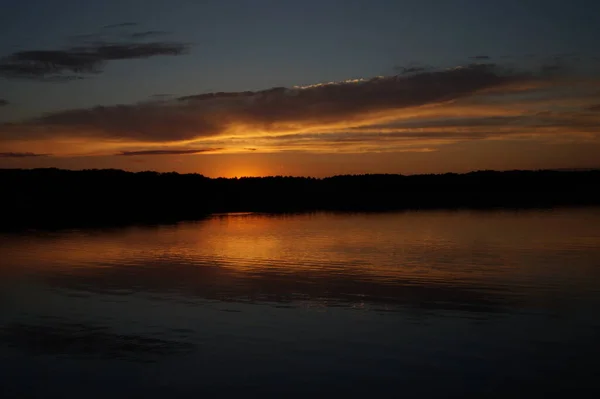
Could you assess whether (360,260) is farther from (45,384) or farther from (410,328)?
(45,384)

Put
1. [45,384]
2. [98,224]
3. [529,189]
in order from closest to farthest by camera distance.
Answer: [45,384], [98,224], [529,189]

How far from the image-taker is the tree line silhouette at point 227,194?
59.1 metres

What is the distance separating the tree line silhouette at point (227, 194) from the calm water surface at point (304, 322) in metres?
25.6

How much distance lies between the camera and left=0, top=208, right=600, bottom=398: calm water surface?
405 inches

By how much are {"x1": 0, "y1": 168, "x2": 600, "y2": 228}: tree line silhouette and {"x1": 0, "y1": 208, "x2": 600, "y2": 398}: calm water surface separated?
25.6 meters

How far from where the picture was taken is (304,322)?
14.0 meters

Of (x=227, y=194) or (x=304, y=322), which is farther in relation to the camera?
(x=227, y=194)

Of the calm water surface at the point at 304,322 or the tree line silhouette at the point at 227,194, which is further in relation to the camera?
the tree line silhouette at the point at 227,194

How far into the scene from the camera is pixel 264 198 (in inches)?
3497

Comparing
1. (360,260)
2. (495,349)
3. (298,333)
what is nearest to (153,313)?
(298,333)

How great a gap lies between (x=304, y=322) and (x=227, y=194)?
244 feet

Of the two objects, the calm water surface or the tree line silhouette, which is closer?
the calm water surface

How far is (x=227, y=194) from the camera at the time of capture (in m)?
87.7

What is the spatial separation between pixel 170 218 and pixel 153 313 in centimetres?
3688
